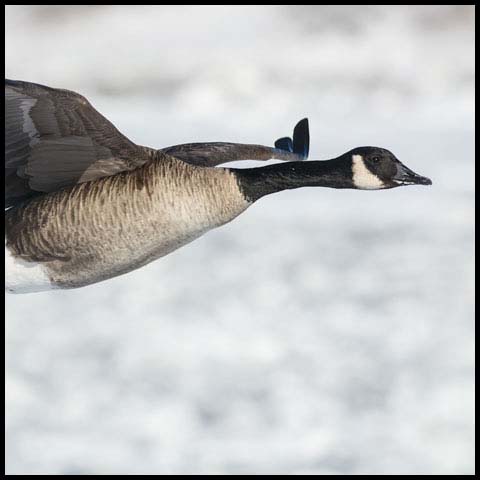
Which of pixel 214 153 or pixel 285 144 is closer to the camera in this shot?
pixel 214 153

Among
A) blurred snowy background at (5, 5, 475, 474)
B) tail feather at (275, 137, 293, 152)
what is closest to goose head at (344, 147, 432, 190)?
tail feather at (275, 137, 293, 152)

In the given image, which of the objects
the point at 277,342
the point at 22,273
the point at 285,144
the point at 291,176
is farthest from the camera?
the point at 277,342

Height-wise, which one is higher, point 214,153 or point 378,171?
point 214,153

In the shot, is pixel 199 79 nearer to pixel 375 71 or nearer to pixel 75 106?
pixel 375 71

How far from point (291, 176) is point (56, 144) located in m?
0.86

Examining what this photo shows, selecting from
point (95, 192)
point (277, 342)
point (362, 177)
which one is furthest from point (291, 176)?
point (277, 342)

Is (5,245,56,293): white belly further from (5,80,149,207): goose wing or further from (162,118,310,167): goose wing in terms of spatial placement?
(162,118,310,167): goose wing

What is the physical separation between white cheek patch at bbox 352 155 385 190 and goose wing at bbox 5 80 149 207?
0.77 meters

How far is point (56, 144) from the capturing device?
3996 millimetres

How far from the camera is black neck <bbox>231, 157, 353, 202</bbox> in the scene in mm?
4117

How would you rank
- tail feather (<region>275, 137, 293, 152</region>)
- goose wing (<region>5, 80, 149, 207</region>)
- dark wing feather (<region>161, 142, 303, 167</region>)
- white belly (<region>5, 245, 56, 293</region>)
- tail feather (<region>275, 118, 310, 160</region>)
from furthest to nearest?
tail feather (<region>275, 137, 293, 152</region>) < tail feather (<region>275, 118, 310, 160</region>) < dark wing feather (<region>161, 142, 303, 167</region>) < white belly (<region>5, 245, 56, 293</region>) < goose wing (<region>5, 80, 149, 207</region>)

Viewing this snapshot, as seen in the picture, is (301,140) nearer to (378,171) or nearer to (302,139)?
(302,139)

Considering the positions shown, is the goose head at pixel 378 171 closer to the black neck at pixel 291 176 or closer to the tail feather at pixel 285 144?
the black neck at pixel 291 176

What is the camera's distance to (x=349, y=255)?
15.7 metres
